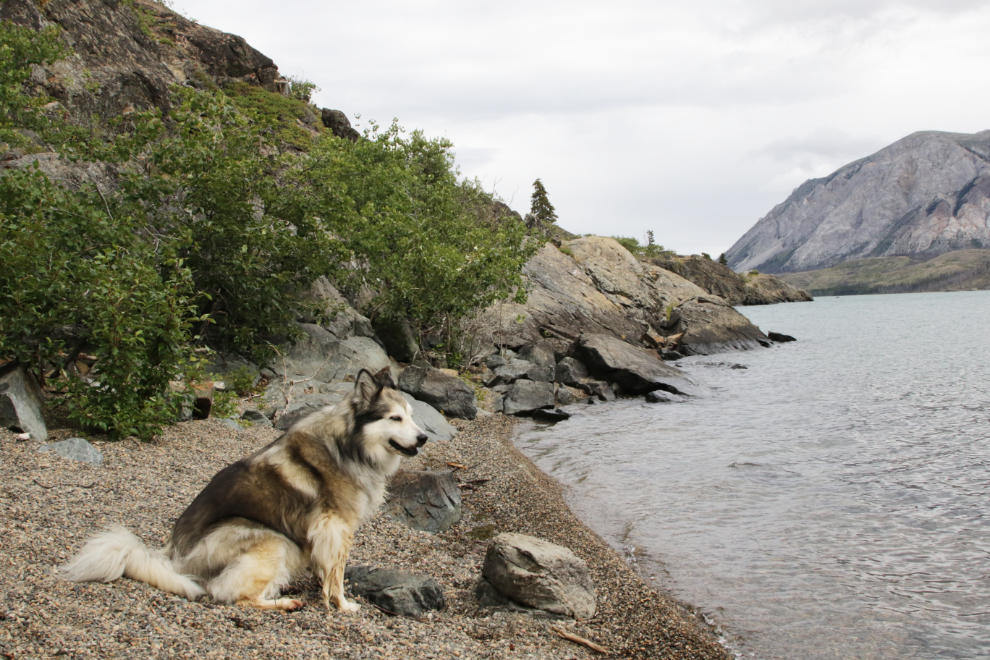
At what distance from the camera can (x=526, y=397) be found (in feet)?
62.3

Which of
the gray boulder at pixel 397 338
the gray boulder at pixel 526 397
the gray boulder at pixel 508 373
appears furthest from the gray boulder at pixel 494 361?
the gray boulder at pixel 397 338

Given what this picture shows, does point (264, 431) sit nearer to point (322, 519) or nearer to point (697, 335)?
point (322, 519)

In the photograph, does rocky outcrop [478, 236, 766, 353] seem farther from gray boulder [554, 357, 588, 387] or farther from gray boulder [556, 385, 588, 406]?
gray boulder [556, 385, 588, 406]

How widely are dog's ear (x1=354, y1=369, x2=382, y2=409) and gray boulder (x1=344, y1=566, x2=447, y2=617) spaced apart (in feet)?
5.74

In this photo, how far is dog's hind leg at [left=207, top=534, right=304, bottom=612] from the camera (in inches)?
181

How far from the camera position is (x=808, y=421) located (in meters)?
16.7

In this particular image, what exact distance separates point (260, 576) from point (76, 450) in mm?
4327

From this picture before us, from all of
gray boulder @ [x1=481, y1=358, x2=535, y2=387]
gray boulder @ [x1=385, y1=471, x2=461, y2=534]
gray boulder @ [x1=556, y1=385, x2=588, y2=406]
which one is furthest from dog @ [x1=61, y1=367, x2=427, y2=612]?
gray boulder @ [x1=481, y1=358, x2=535, y2=387]

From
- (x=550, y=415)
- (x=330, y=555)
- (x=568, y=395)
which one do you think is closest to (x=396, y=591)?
(x=330, y=555)

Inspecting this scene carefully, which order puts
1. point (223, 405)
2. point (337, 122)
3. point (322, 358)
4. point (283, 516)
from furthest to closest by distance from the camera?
point (337, 122) → point (322, 358) → point (223, 405) → point (283, 516)

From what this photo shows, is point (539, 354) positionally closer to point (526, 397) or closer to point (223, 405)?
point (526, 397)

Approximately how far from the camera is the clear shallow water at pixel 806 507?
618cm

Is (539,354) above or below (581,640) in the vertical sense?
above

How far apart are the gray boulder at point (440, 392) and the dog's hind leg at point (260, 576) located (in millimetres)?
11267
